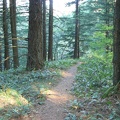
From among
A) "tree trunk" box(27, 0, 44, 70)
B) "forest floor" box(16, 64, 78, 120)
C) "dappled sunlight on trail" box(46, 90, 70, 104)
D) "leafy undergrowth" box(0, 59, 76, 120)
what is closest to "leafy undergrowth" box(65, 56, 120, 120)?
"forest floor" box(16, 64, 78, 120)

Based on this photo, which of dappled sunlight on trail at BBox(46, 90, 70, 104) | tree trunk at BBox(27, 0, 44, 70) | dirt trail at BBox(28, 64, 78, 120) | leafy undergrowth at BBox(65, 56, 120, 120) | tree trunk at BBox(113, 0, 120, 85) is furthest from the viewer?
tree trunk at BBox(27, 0, 44, 70)

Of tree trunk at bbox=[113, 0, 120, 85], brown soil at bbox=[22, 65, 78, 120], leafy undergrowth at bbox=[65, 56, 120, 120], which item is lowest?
brown soil at bbox=[22, 65, 78, 120]

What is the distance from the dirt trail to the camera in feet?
18.7

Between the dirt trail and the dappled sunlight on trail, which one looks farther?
the dappled sunlight on trail

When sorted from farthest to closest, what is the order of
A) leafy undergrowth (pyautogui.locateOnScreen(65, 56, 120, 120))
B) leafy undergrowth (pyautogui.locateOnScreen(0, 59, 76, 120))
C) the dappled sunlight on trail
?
the dappled sunlight on trail < leafy undergrowth (pyautogui.locateOnScreen(0, 59, 76, 120)) < leafy undergrowth (pyautogui.locateOnScreen(65, 56, 120, 120))

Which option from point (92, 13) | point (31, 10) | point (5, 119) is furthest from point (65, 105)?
point (92, 13)

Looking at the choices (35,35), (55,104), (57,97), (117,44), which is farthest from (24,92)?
(35,35)

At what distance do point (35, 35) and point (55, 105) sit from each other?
4.86 m

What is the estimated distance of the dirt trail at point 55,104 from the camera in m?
5.71

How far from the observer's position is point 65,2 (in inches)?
911

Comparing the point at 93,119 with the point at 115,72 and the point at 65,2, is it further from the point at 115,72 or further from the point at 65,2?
the point at 65,2

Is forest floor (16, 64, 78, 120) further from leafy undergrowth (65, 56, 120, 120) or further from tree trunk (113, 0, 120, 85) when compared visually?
tree trunk (113, 0, 120, 85)

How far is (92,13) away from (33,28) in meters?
16.6

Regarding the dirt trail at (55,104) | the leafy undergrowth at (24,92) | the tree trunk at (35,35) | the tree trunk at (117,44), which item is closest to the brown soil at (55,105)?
the dirt trail at (55,104)
